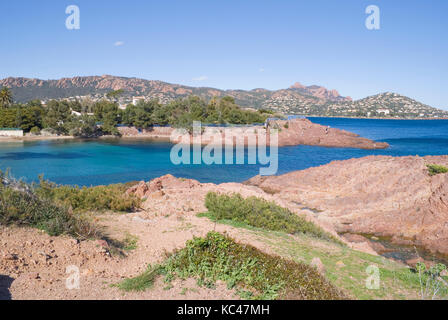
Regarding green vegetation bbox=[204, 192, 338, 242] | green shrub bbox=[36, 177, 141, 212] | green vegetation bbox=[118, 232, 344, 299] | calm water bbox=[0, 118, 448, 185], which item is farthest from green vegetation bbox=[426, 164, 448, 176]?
green shrub bbox=[36, 177, 141, 212]

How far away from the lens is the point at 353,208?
17203mm

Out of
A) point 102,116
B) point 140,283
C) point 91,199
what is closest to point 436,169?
point 91,199

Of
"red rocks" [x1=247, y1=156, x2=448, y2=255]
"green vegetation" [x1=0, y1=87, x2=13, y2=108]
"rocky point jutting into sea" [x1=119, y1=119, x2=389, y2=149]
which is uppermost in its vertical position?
"green vegetation" [x1=0, y1=87, x2=13, y2=108]

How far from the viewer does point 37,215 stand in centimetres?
701

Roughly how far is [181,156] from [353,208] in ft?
96.3

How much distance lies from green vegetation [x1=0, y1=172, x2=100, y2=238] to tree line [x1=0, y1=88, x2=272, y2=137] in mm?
54771

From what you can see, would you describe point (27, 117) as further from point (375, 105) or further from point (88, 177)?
point (375, 105)

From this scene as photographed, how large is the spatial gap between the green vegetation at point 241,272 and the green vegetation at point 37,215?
2.32 meters

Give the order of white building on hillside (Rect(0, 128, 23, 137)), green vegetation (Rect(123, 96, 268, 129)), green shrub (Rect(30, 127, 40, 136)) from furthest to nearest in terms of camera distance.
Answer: green vegetation (Rect(123, 96, 268, 129)), green shrub (Rect(30, 127, 40, 136)), white building on hillside (Rect(0, 128, 23, 137))

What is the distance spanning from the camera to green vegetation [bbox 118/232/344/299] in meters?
5.09

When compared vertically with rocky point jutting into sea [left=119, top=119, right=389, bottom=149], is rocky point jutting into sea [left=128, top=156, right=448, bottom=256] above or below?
below

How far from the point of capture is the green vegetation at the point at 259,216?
10.4 metres

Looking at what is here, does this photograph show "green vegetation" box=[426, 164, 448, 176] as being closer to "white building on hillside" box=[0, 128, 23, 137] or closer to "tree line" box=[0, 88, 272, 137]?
"tree line" box=[0, 88, 272, 137]

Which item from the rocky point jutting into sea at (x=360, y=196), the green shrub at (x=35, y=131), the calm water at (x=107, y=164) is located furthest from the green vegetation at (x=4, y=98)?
the rocky point jutting into sea at (x=360, y=196)
